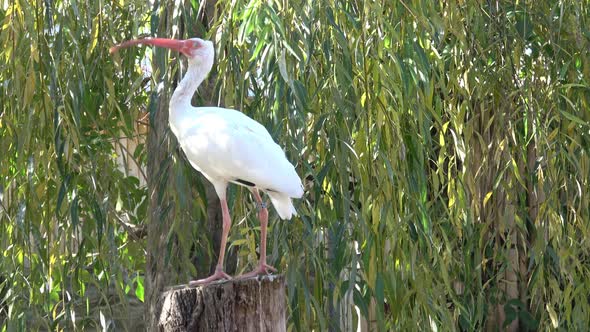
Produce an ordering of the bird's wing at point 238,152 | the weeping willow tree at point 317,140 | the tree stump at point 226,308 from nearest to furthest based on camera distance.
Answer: the tree stump at point 226,308
the bird's wing at point 238,152
the weeping willow tree at point 317,140

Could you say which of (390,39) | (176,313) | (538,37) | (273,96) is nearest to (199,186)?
(273,96)

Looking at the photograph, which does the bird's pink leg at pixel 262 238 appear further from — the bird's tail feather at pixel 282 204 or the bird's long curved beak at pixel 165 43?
the bird's long curved beak at pixel 165 43

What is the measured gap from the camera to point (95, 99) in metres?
3.04

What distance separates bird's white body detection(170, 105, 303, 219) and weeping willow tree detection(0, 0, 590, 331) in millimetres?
100

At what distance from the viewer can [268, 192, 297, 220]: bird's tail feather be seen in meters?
2.48

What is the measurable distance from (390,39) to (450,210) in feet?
1.49

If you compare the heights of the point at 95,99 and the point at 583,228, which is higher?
the point at 95,99

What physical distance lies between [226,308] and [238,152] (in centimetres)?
48

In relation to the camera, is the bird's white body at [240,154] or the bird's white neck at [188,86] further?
the bird's white neck at [188,86]

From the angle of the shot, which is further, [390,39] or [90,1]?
[90,1]

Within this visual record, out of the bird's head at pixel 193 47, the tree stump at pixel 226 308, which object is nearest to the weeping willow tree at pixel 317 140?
the bird's head at pixel 193 47

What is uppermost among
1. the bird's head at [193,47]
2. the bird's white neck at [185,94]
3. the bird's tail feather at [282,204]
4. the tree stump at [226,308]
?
the bird's head at [193,47]

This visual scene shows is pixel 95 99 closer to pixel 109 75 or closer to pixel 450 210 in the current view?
pixel 109 75

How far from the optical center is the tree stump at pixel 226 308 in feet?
6.89
